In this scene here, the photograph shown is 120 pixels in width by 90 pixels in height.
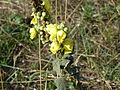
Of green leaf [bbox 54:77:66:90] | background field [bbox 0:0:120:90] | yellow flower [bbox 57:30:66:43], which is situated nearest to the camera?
yellow flower [bbox 57:30:66:43]

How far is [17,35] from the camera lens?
2.33m

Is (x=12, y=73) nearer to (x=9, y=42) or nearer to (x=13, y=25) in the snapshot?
(x=9, y=42)

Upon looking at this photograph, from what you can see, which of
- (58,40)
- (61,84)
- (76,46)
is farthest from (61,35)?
(76,46)

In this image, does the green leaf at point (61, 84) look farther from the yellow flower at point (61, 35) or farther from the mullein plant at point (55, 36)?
the yellow flower at point (61, 35)

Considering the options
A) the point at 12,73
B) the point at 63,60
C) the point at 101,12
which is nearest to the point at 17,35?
the point at 12,73

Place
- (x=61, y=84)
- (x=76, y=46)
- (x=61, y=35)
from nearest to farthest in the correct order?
1. (x=61, y=35)
2. (x=61, y=84)
3. (x=76, y=46)

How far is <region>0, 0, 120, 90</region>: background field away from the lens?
1.96 m

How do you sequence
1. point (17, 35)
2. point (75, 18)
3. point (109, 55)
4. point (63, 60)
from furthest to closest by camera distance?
point (75, 18) → point (17, 35) → point (109, 55) → point (63, 60)

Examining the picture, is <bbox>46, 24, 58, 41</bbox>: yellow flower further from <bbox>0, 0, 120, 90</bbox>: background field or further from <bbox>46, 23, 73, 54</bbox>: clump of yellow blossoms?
<bbox>0, 0, 120, 90</bbox>: background field

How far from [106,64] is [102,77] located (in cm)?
13

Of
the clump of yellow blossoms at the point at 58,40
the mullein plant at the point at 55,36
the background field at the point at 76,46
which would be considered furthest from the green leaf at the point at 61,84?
the background field at the point at 76,46

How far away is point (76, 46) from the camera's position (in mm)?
2143

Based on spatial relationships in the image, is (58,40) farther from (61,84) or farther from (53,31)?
(61,84)

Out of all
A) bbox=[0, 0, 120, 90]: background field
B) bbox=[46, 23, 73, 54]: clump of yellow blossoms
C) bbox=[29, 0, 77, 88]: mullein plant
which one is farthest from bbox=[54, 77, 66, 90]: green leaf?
bbox=[0, 0, 120, 90]: background field
